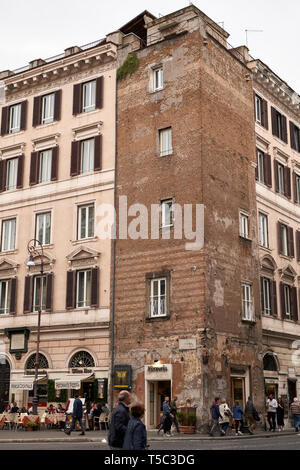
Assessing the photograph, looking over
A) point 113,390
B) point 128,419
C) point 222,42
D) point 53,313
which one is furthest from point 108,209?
point 128,419

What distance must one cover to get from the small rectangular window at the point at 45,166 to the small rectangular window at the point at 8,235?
10.0ft

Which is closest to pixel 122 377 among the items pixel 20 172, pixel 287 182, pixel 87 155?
pixel 87 155

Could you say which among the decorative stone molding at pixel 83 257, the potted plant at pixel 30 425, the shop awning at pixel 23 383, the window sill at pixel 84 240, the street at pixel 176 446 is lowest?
the street at pixel 176 446

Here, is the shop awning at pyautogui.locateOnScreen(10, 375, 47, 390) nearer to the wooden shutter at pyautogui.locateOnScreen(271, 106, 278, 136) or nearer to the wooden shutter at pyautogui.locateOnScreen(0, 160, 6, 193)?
the wooden shutter at pyautogui.locateOnScreen(0, 160, 6, 193)

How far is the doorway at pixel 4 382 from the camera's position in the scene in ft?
111

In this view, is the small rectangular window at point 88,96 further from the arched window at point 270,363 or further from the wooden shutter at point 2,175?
the arched window at point 270,363

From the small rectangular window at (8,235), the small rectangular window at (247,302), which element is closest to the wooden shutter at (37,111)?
the small rectangular window at (8,235)

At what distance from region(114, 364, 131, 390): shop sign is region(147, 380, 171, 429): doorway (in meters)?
1.09

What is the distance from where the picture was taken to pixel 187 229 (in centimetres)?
2958

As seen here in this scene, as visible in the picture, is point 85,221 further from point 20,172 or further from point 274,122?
point 274,122

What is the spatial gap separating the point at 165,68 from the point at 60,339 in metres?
15.0

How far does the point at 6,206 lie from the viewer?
120 ft
